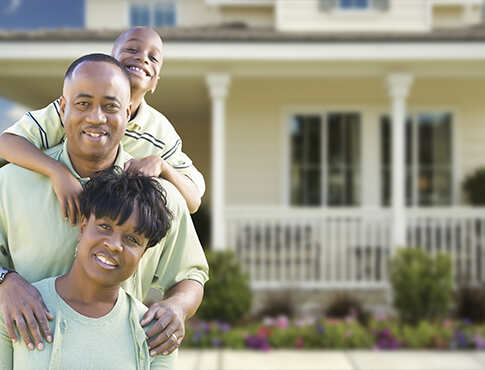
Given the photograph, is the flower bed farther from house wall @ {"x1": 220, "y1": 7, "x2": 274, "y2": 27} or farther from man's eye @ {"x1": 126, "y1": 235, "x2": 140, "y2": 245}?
house wall @ {"x1": 220, "y1": 7, "x2": 274, "y2": 27}

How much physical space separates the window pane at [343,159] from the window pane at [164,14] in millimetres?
4187

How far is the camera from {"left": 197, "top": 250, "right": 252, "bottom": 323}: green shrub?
659cm

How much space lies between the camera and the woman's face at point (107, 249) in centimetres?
138

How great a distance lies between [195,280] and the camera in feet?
5.38

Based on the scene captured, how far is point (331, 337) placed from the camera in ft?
20.4

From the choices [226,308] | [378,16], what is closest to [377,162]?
[378,16]

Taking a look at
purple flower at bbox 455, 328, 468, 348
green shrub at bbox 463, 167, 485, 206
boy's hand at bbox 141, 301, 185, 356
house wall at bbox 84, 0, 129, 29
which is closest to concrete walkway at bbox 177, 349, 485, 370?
purple flower at bbox 455, 328, 468, 348

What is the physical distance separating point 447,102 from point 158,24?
5.78 m

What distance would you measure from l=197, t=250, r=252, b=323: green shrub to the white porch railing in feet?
2.93

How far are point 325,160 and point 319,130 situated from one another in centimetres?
51

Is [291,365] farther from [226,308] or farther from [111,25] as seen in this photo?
[111,25]

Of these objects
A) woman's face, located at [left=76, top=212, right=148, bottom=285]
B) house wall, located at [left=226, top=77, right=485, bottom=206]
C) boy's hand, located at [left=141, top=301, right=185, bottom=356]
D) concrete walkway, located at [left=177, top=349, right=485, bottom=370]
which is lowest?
concrete walkway, located at [left=177, top=349, right=485, bottom=370]

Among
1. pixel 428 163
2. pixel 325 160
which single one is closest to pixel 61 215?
pixel 325 160

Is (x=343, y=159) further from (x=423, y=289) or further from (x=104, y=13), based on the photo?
(x=104, y=13)
